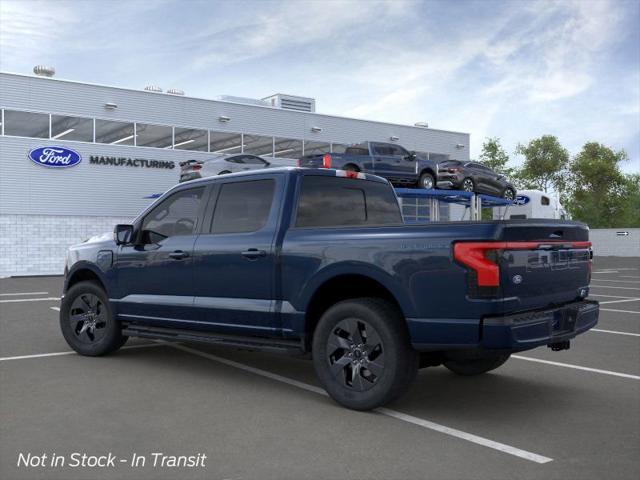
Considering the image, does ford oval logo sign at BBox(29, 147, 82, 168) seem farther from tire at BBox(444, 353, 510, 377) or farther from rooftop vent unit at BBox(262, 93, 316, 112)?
tire at BBox(444, 353, 510, 377)

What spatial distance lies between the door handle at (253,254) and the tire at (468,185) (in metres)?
19.5

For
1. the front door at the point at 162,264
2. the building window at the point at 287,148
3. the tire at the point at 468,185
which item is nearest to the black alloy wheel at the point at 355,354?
the front door at the point at 162,264

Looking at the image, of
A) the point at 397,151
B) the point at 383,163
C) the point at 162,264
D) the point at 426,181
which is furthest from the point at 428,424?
the point at 426,181

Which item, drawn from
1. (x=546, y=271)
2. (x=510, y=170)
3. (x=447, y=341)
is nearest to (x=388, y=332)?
(x=447, y=341)

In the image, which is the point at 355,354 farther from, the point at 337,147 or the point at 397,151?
the point at 337,147

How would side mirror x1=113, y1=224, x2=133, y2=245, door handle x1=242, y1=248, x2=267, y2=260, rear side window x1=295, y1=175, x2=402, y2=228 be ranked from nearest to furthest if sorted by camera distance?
door handle x1=242, y1=248, x2=267, y2=260 → rear side window x1=295, y1=175, x2=402, y2=228 → side mirror x1=113, y1=224, x2=133, y2=245

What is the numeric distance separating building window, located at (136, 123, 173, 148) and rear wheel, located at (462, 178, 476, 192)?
13600mm

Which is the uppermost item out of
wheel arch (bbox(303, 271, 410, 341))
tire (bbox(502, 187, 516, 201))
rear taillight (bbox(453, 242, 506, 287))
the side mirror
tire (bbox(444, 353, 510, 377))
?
tire (bbox(502, 187, 516, 201))

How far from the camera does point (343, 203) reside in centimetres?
629

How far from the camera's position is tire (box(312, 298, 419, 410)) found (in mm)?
4969

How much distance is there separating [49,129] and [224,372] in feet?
77.9

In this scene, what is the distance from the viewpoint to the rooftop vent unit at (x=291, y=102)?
117 feet

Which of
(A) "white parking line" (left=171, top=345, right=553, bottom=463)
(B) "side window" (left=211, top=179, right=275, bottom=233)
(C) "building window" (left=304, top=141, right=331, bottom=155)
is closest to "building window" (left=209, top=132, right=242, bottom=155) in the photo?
(C) "building window" (left=304, top=141, right=331, bottom=155)

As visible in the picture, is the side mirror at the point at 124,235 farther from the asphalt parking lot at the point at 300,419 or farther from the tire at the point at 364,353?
the tire at the point at 364,353
